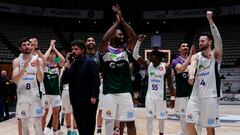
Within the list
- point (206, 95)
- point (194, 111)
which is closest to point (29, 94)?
point (194, 111)

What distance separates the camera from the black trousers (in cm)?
580

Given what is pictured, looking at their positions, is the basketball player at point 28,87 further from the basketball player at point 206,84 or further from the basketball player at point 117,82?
the basketball player at point 206,84

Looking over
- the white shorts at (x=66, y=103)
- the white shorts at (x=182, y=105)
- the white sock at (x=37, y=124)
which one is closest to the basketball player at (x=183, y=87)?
the white shorts at (x=182, y=105)

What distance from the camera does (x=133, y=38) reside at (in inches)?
242

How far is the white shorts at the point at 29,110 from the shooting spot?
6.54 m

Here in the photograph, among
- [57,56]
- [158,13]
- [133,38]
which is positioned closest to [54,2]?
[158,13]

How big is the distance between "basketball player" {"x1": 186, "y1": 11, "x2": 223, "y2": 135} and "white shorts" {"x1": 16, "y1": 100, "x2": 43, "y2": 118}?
8.71 feet

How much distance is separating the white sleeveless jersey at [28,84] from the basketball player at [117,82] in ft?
4.55

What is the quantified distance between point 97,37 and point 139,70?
8313 mm

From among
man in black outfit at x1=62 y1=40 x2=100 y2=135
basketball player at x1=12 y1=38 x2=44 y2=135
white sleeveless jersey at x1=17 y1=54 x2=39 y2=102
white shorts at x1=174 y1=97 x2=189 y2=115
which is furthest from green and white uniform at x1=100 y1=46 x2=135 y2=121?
white shorts at x1=174 y1=97 x2=189 y2=115

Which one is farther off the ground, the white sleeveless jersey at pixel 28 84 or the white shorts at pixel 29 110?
the white sleeveless jersey at pixel 28 84

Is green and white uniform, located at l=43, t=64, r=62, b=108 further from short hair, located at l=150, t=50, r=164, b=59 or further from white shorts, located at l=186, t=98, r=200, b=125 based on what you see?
white shorts, located at l=186, t=98, r=200, b=125

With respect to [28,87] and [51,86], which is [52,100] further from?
[28,87]

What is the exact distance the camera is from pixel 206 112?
236 inches
